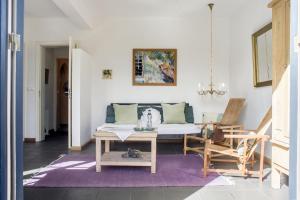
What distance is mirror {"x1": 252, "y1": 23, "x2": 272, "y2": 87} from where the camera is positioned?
4344mm

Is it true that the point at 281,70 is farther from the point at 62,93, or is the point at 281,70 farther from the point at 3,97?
the point at 62,93

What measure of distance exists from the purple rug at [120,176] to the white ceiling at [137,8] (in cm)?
287

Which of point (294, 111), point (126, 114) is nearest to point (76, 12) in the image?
point (126, 114)

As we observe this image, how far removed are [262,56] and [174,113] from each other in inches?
84.4

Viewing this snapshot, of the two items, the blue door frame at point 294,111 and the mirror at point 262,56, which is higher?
the mirror at point 262,56

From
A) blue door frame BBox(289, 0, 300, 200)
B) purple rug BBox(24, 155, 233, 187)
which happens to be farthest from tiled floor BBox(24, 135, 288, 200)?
blue door frame BBox(289, 0, 300, 200)

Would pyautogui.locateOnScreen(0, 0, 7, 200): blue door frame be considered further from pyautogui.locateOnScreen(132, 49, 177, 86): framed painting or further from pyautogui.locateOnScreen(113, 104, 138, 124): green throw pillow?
pyautogui.locateOnScreen(132, 49, 177, 86): framed painting

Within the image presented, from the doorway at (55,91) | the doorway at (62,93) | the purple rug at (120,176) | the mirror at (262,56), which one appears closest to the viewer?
the purple rug at (120,176)

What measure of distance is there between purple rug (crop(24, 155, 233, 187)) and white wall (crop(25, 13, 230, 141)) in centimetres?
232

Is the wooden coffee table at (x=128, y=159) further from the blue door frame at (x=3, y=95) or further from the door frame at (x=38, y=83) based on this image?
the door frame at (x=38, y=83)

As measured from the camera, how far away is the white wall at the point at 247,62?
15.0 ft

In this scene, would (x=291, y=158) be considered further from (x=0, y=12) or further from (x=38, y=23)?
(x=38, y=23)

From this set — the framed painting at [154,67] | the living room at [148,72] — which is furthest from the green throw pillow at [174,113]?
the framed painting at [154,67]

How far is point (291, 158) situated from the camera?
5.79ft
